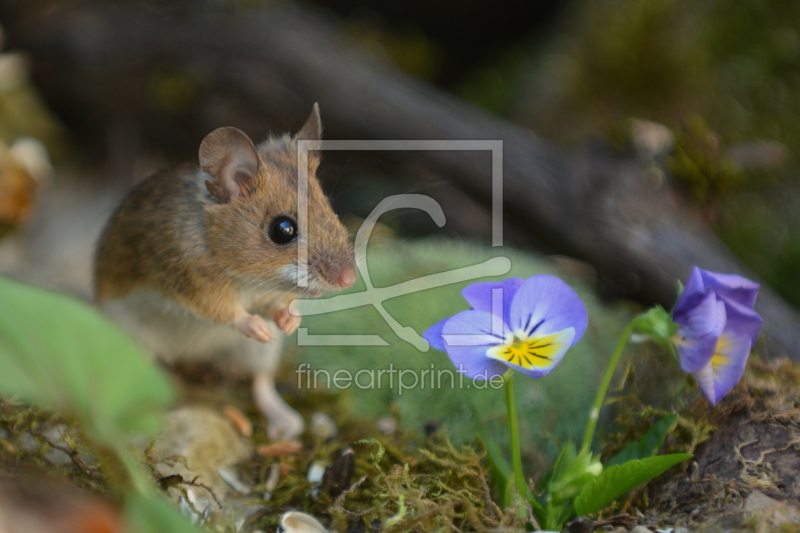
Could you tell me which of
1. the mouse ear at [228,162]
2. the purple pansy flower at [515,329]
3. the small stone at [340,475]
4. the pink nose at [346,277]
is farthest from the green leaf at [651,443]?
the mouse ear at [228,162]

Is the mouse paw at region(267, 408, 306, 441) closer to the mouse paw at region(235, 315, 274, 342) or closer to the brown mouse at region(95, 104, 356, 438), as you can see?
the brown mouse at region(95, 104, 356, 438)

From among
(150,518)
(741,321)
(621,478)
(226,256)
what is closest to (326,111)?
(226,256)

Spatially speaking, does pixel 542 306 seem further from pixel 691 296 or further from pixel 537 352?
pixel 691 296

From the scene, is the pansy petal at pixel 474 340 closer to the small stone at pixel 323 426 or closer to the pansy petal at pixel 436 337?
the pansy petal at pixel 436 337

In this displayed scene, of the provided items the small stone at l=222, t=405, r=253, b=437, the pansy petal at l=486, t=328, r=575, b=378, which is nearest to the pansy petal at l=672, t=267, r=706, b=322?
the pansy petal at l=486, t=328, r=575, b=378

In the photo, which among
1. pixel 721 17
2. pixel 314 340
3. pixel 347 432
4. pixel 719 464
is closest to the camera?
pixel 719 464

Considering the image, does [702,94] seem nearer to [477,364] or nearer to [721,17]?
[721,17]

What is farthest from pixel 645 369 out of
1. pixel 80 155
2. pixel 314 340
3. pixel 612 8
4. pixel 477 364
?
pixel 80 155
